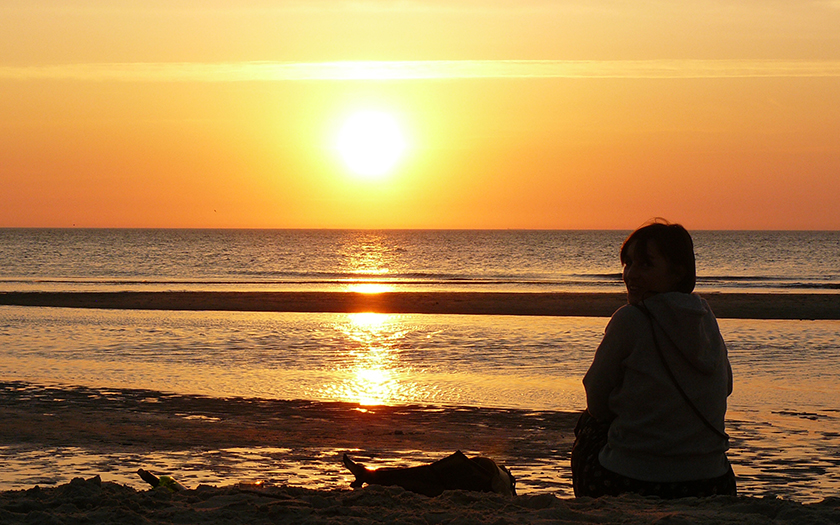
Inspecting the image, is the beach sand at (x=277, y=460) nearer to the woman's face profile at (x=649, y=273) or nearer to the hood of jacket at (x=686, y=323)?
the hood of jacket at (x=686, y=323)

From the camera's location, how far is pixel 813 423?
30.3ft

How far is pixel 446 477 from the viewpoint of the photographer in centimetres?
510

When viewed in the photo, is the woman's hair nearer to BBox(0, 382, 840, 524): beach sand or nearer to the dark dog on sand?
BBox(0, 382, 840, 524): beach sand

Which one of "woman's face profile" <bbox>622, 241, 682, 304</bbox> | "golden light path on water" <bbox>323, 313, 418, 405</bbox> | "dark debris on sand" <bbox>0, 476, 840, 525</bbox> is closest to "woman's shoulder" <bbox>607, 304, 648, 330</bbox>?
"woman's face profile" <bbox>622, 241, 682, 304</bbox>

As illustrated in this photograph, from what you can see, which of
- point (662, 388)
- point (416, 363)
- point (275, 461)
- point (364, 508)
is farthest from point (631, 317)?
point (416, 363)

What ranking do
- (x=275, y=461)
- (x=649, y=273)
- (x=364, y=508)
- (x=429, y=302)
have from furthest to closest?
(x=429, y=302), (x=275, y=461), (x=364, y=508), (x=649, y=273)

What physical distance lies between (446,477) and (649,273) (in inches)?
74.5

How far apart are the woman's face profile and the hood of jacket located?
→ 0.11 m

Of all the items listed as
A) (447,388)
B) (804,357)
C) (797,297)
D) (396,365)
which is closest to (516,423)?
(447,388)

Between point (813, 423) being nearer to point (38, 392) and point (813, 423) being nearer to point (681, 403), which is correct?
point (681, 403)

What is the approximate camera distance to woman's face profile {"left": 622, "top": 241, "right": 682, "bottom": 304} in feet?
13.0

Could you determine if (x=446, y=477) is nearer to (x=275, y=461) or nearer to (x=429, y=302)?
(x=275, y=461)

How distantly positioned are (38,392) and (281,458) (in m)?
5.09

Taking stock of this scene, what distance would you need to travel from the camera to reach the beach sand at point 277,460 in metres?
4.37
